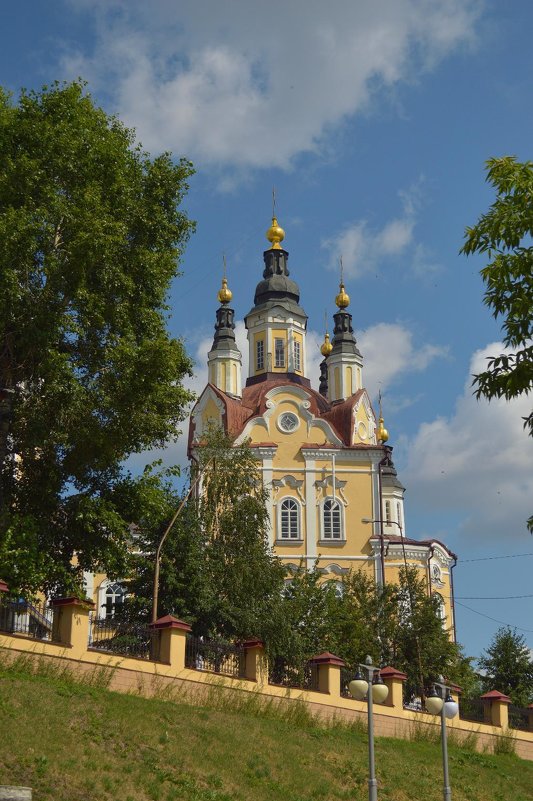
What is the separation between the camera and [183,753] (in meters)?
15.1

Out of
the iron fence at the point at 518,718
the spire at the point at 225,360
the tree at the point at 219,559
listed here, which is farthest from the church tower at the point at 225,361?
the iron fence at the point at 518,718

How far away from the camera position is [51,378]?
787 inches

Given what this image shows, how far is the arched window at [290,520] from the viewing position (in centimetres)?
4353

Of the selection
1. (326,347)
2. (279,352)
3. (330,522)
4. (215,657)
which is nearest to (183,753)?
(215,657)

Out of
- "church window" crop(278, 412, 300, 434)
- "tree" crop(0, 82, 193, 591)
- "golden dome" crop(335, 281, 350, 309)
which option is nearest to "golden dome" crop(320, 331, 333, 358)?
"golden dome" crop(335, 281, 350, 309)

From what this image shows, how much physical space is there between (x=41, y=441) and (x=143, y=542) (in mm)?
8219

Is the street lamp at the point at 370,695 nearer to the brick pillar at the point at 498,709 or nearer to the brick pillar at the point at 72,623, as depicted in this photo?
the brick pillar at the point at 72,623

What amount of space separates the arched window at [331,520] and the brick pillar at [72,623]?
89.3 ft

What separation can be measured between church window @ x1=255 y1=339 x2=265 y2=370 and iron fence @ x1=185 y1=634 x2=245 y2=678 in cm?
3046

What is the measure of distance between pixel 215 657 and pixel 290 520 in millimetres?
24546

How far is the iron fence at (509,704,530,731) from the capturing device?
25.3 meters

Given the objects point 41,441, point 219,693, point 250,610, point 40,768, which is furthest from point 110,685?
point 250,610

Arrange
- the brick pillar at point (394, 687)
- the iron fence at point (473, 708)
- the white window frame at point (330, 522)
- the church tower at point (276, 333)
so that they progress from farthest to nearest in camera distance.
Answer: the church tower at point (276, 333)
the white window frame at point (330, 522)
the iron fence at point (473, 708)
the brick pillar at point (394, 687)

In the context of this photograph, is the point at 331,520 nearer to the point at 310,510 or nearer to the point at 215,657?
the point at 310,510
